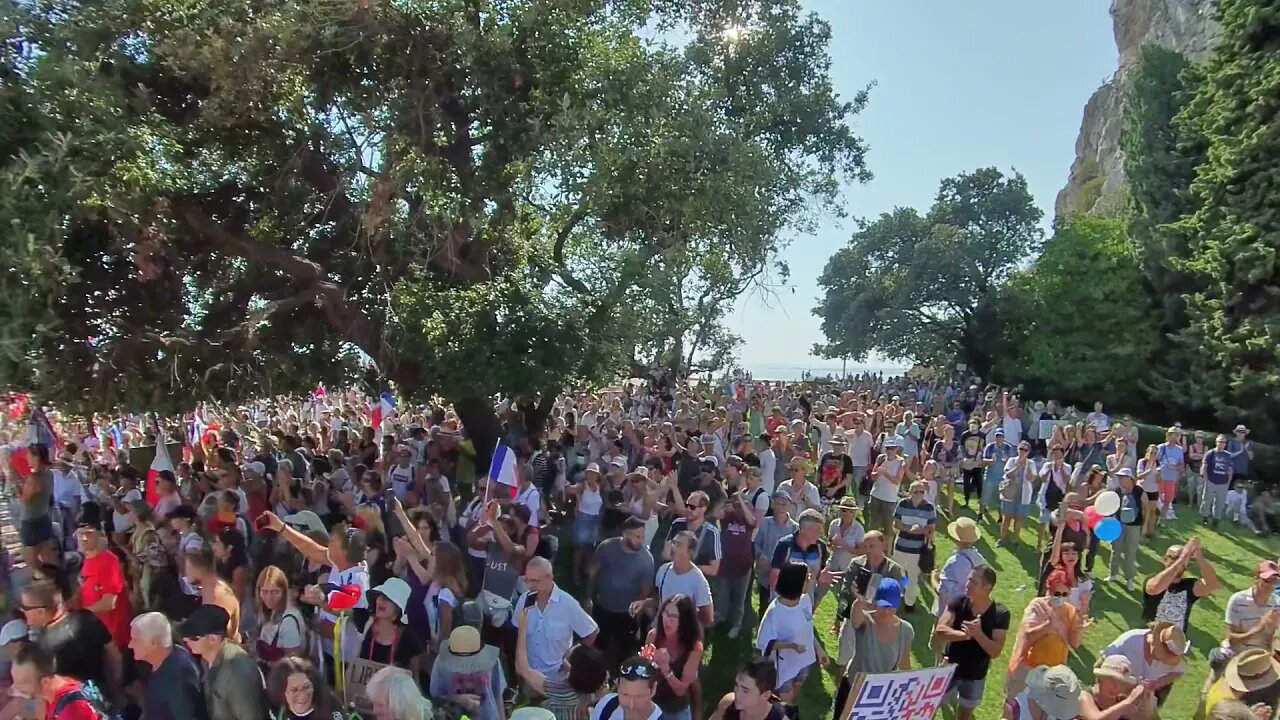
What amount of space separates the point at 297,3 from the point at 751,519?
23.0ft

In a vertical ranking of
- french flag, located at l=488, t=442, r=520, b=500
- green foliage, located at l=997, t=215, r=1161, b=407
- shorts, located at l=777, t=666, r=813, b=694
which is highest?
green foliage, located at l=997, t=215, r=1161, b=407

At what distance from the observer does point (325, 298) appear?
11.1 m

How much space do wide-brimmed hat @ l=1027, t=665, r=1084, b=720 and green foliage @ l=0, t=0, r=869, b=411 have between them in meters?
6.24

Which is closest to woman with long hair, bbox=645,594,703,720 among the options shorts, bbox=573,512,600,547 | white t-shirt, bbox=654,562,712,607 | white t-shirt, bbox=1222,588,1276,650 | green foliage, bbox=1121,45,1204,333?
white t-shirt, bbox=654,562,712,607

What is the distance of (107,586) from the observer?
20.1 feet

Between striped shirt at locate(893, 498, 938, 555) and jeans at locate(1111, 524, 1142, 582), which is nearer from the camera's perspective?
striped shirt at locate(893, 498, 938, 555)

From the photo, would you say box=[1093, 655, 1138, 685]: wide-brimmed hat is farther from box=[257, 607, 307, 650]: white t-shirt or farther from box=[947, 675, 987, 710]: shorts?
box=[257, 607, 307, 650]: white t-shirt

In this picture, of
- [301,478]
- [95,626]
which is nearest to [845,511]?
[95,626]

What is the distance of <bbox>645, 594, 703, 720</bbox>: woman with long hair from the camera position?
483 centimetres

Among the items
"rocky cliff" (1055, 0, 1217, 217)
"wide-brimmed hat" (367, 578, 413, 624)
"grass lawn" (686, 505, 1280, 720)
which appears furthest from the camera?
"rocky cliff" (1055, 0, 1217, 217)

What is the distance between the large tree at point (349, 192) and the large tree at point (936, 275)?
1041 inches

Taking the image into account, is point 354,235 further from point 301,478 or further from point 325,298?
point 301,478

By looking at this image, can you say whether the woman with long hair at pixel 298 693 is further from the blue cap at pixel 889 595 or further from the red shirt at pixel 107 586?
the blue cap at pixel 889 595

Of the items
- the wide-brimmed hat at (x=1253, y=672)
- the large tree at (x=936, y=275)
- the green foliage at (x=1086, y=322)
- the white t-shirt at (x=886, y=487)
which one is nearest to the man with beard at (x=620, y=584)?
the wide-brimmed hat at (x=1253, y=672)
